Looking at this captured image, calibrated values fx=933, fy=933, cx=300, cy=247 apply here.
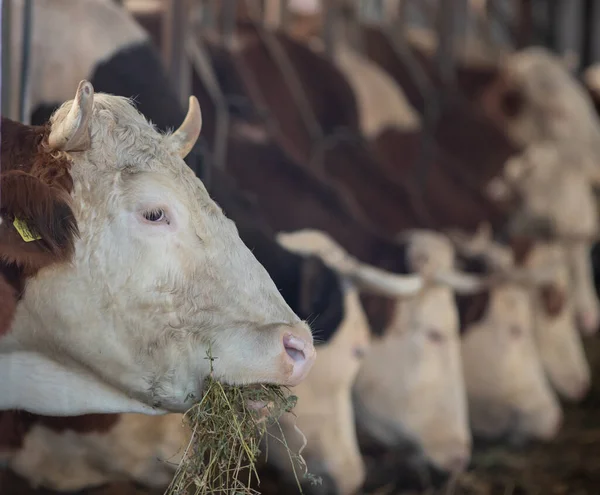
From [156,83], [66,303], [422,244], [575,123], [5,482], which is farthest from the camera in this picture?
→ [575,123]

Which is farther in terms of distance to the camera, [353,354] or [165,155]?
[353,354]

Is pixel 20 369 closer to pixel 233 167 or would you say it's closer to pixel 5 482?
pixel 5 482

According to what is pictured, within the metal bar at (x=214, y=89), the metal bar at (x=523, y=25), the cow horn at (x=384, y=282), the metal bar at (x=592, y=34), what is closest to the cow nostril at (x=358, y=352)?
the cow horn at (x=384, y=282)

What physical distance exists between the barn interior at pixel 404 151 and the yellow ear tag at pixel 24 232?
0.94 ft

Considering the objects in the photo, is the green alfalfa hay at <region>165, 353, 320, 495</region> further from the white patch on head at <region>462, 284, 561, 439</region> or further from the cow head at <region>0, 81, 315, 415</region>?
the white patch on head at <region>462, 284, 561, 439</region>

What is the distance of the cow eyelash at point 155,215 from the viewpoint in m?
1.78

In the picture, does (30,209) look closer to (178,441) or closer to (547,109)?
(178,441)

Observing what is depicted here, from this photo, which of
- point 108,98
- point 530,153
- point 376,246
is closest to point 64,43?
point 108,98

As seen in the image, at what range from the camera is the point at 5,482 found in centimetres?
211

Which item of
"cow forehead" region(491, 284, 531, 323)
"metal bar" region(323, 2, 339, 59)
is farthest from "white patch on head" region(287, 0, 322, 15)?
"cow forehead" region(491, 284, 531, 323)

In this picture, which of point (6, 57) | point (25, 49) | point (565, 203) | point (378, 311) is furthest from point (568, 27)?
point (6, 57)

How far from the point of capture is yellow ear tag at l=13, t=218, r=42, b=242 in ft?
5.61

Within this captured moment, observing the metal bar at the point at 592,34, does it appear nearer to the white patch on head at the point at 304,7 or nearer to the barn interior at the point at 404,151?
the barn interior at the point at 404,151

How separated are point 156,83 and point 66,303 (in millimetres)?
792
